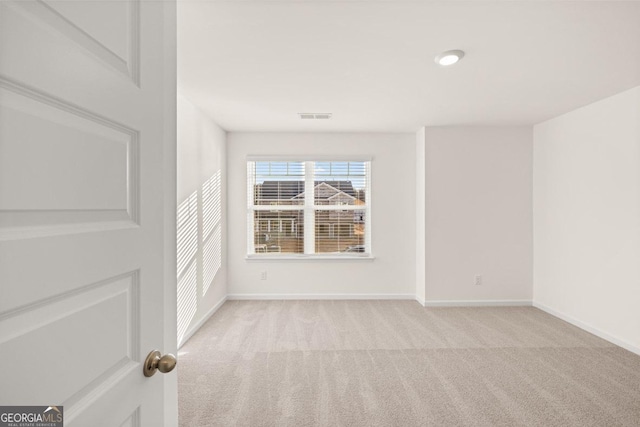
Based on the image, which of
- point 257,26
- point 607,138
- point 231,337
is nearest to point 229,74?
point 257,26

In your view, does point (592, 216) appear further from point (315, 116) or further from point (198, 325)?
point (198, 325)

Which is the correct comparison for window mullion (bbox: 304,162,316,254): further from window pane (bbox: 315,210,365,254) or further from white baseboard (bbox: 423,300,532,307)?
white baseboard (bbox: 423,300,532,307)

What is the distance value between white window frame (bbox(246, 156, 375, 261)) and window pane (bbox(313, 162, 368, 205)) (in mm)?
58

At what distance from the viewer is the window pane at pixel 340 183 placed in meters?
5.02

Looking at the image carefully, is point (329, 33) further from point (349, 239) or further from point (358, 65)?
point (349, 239)

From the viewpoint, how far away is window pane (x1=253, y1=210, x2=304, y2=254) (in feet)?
16.5

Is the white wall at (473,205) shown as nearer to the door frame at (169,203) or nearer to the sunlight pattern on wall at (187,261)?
the sunlight pattern on wall at (187,261)

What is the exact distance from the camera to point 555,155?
4207 millimetres

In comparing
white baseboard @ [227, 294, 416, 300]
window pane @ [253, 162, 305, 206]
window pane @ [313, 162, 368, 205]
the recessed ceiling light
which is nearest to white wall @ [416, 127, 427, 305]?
white baseboard @ [227, 294, 416, 300]

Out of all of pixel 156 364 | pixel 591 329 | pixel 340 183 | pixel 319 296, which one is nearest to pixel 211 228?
pixel 319 296

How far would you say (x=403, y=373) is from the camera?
2697mm

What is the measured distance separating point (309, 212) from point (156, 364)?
4276mm

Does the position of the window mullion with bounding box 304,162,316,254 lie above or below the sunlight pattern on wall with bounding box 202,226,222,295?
above

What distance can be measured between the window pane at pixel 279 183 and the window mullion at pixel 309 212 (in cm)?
6
